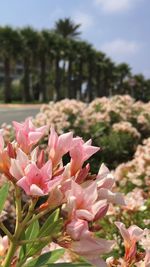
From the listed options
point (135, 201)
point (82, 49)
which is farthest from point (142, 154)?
point (82, 49)

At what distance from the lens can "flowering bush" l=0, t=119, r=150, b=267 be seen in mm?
1374

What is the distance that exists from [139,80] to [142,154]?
11147 cm

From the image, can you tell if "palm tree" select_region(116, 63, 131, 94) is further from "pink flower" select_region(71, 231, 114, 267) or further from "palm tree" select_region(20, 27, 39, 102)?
"pink flower" select_region(71, 231, 114, 267)

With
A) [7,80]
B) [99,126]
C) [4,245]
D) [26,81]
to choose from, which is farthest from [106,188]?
[26,81]

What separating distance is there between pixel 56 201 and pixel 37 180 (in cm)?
6

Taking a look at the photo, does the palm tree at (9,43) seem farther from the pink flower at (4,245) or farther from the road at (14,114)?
the pink flower at (4,245)

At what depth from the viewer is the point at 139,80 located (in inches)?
4594

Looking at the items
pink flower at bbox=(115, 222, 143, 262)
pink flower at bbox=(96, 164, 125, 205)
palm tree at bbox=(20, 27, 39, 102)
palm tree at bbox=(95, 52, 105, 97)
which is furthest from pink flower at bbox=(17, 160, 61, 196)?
palm tree at bbox=(95, 52, 105, 97)

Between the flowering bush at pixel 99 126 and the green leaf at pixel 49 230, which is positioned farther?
the flowering bush at pixel 99 126

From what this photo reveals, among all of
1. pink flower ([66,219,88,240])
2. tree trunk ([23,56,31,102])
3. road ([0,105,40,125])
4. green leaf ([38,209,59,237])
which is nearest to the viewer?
pink flower ([66,219,88,240])

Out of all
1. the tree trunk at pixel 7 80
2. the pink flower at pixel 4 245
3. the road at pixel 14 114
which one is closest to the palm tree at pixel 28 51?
the tree trunk at pixel 7 80

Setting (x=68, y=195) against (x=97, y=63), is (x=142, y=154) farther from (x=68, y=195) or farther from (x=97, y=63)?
(x=97, y=63)

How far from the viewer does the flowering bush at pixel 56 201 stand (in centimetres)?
137

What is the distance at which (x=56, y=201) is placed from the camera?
1400 mm
